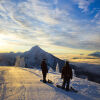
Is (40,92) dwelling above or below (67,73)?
below

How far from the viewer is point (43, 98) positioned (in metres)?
6.89

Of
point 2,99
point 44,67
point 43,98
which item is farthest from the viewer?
point 44,67

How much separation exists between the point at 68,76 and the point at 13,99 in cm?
480

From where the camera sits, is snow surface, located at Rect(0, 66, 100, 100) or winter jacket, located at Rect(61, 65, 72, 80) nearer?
snow surface, located at Rect(0, 66, 100, 100)

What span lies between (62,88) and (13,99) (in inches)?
177

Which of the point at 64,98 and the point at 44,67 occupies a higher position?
the point at 44,67

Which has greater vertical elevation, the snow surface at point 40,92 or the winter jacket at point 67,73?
the winter jacket at point 67,73

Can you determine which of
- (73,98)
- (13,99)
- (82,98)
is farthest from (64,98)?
(13,99)

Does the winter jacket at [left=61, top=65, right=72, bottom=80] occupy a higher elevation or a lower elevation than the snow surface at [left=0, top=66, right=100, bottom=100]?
higher

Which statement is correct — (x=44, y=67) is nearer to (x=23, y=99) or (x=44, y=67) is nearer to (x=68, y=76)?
(x=68, y=76)

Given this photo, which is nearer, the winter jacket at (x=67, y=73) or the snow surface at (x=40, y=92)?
the snow surface at (x=40, y=92)

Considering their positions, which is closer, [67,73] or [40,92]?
[40,92]

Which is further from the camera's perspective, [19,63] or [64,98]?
[19,63]

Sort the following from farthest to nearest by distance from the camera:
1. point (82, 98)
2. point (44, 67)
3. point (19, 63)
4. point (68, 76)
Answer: point (19, 63) < point (44, 67) < point (68, 76) < point (82, 98)
